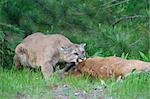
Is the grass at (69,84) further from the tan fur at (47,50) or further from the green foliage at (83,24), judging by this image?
the green foliage at (83,24)

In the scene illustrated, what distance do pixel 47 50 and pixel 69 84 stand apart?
2096mm

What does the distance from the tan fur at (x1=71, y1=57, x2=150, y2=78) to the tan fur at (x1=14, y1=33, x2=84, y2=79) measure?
0.97 feet

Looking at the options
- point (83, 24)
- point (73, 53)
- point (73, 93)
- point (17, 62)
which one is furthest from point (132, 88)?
point (83, 24)

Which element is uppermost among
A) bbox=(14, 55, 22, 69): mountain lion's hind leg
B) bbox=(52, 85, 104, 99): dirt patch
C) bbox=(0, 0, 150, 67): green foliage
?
bbox=(0, 0, 150, 67): green foliage

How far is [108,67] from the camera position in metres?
8.59

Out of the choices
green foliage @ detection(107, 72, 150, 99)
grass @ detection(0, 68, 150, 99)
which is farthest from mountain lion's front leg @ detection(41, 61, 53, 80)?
green foliage @ detection(107, 72, 150, 99)

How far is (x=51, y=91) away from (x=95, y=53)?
13.4ft

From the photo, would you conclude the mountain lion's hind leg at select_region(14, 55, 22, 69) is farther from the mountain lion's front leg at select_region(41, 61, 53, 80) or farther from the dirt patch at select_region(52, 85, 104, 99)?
the dirt patch at select_region(52, 85, 104, 99)

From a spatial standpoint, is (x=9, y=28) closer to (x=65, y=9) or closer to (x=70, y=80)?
(x=65, y=9)

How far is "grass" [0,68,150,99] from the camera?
6414 mm

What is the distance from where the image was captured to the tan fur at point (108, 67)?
8.30 metres

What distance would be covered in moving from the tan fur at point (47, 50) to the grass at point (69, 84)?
1379mm

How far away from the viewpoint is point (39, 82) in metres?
7.25

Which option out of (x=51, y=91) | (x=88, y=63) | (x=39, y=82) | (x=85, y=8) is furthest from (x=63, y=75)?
(x=85, y=8)
